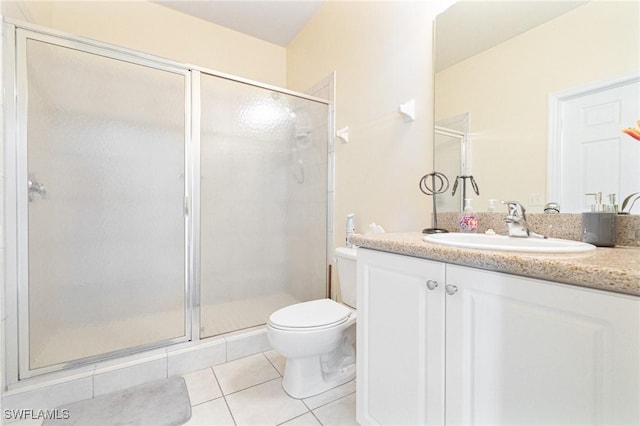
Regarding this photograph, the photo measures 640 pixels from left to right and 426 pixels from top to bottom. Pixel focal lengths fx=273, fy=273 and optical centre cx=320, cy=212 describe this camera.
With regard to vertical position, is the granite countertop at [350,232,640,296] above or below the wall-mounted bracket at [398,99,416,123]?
below

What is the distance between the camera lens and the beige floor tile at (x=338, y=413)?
1193 millimetres

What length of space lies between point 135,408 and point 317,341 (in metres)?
0.90

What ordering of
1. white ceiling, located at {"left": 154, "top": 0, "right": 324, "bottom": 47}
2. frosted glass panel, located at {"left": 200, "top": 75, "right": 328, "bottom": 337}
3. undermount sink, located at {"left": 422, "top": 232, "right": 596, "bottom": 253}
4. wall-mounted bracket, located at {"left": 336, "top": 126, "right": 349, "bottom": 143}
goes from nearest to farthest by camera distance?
undermount sink, located at {"left": 422, "top": 232, "right": 596, "bottom": 253}, frosted glass panel, located at {"left": 200, "top": 75, "right": 328, "bottom": 337}, wall-mounted bracket, located at {"left": 336, "top": 126, "right": 349, "bottom": 143}, white ceiling, located at {"left": 154, "top": 0, "right": 324, "bottom": 47}

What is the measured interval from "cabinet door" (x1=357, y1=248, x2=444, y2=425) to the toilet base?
371 mm

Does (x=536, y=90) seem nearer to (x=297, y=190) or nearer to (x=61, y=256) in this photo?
(x=297, y=190)

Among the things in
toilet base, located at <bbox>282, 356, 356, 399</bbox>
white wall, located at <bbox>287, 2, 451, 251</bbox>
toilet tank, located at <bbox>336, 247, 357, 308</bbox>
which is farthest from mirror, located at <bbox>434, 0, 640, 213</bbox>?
toilet base, located at <bbox>282, 356, 356, 399</bbox>

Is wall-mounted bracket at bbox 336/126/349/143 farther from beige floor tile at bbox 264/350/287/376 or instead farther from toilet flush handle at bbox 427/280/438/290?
beige floor tile at bbox 264/350/287/376

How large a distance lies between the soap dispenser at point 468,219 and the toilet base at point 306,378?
969 mm

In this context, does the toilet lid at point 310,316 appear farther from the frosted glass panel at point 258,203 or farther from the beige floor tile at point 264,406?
the frosted glass panel at point 258,203

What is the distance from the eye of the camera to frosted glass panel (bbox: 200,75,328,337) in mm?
1730

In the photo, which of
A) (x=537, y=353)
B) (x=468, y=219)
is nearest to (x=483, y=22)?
(x=468, y=219)

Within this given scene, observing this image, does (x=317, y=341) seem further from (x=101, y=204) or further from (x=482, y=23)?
(x=482, y=23)

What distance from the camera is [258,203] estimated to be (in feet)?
6.33

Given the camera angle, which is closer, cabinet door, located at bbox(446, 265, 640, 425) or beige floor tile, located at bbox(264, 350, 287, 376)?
cabinet door, located at bbox(446, 265, 640, 425)
